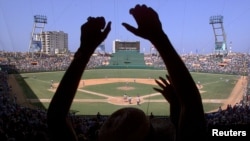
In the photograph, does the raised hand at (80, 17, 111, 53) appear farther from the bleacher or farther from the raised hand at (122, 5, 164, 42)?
the bleacher

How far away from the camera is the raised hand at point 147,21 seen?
1.17 meters

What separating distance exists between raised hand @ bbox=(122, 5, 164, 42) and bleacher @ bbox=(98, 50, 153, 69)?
163ft

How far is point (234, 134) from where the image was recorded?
3789 mm

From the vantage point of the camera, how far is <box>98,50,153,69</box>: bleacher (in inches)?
2031

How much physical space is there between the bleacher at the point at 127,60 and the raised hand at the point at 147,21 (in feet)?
163

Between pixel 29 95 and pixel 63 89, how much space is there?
2606 cm

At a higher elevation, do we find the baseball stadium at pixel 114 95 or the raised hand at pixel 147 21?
the raised hand at pixel 147 21

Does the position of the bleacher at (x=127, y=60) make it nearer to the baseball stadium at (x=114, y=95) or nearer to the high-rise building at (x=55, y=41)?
the baseball stadium at (x=114, y=95)

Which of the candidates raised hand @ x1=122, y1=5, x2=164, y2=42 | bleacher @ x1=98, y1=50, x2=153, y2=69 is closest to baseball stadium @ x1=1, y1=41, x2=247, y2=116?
bleacher @ x1=98, y1=50, x2=153, y2=69

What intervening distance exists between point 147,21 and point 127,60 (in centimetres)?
5694

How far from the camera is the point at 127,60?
58.1 meters

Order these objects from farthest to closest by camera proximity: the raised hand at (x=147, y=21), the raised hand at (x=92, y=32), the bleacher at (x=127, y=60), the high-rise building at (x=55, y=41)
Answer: the high-rise building at (x=55, y=41), the bleacher at (x=127, y=60), the raised hand at (x=92, y=32), the raised hand at (x=147, y=21)

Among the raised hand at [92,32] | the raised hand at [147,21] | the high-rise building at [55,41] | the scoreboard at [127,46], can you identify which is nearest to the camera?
the raised hand at [147,21]

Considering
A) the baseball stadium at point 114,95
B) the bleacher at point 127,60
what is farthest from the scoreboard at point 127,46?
the baseball stadium at point 114,95
